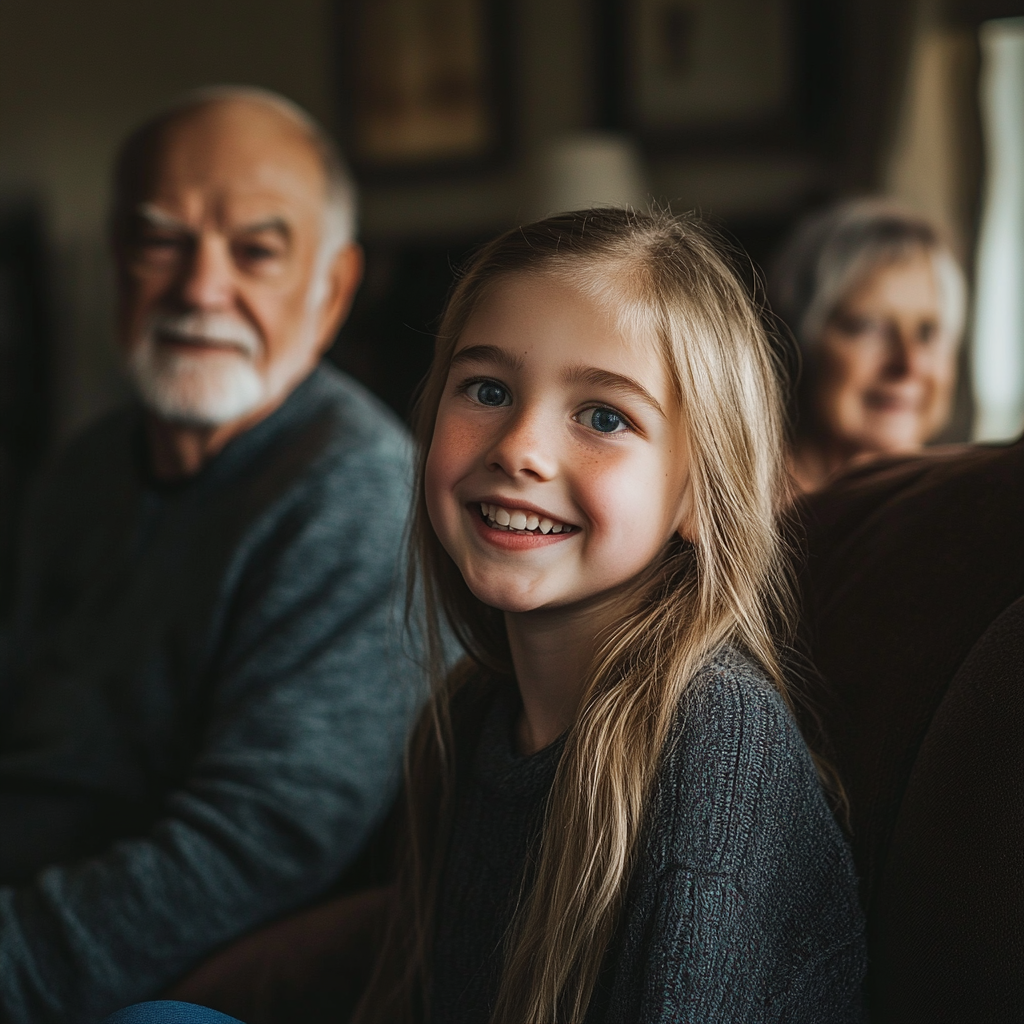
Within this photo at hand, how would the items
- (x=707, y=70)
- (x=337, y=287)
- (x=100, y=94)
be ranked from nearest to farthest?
1. (x=337, y=287)
2. (x=707, y=70)
3. (x=100, y=94)

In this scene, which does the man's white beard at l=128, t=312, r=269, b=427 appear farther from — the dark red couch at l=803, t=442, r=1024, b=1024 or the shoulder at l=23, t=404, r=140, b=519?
the dark red couch at l=803, t=442, r=1024, b=1024

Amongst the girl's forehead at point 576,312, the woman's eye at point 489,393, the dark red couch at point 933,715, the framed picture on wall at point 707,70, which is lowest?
the dark red couch at point 933,715

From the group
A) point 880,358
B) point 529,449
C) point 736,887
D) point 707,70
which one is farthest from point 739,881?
point 707,70

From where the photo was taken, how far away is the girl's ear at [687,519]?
2.38 feet

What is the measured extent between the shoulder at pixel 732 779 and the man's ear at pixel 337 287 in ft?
3.39

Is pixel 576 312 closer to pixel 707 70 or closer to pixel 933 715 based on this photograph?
pixel 933 715

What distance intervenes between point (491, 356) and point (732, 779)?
303 millimetres

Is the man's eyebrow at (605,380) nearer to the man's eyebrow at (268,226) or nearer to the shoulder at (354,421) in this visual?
the shoulder at (354,421)

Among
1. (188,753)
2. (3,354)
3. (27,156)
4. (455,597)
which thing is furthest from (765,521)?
(27,156)

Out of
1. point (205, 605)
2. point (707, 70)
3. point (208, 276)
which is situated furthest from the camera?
point (707, 70)

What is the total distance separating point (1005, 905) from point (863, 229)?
1.59 metres

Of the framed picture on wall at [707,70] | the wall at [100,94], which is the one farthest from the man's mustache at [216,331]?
the wall at [100,94]

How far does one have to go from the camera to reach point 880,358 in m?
1.96

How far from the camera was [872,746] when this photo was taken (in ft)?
2.50
